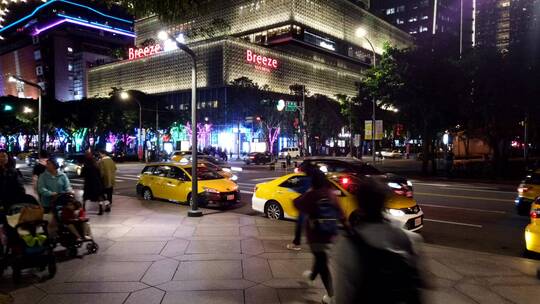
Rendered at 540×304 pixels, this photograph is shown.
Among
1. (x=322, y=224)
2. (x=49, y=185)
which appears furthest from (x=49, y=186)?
A: (x=322, y=224)

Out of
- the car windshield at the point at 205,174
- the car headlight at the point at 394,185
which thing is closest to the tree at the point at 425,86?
the car headlight at the point at 394,185

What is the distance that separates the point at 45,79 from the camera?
115m

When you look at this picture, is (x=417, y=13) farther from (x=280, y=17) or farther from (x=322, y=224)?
(x=322, y=224)

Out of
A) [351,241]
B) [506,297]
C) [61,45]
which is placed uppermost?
[61,45]

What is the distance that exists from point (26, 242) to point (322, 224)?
426cm

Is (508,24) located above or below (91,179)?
above

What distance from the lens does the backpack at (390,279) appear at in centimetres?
279

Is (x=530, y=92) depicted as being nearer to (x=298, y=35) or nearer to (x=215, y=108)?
(x=215, y=108)

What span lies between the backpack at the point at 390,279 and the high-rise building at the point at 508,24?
2871cm

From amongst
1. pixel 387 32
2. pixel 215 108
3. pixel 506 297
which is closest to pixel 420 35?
pixel 506 297

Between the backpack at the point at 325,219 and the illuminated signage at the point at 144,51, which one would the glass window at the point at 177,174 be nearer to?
the backpack at the point at 325,219

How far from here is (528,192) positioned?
12539mm

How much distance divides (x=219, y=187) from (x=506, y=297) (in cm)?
971

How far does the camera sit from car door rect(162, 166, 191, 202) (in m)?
14.9
